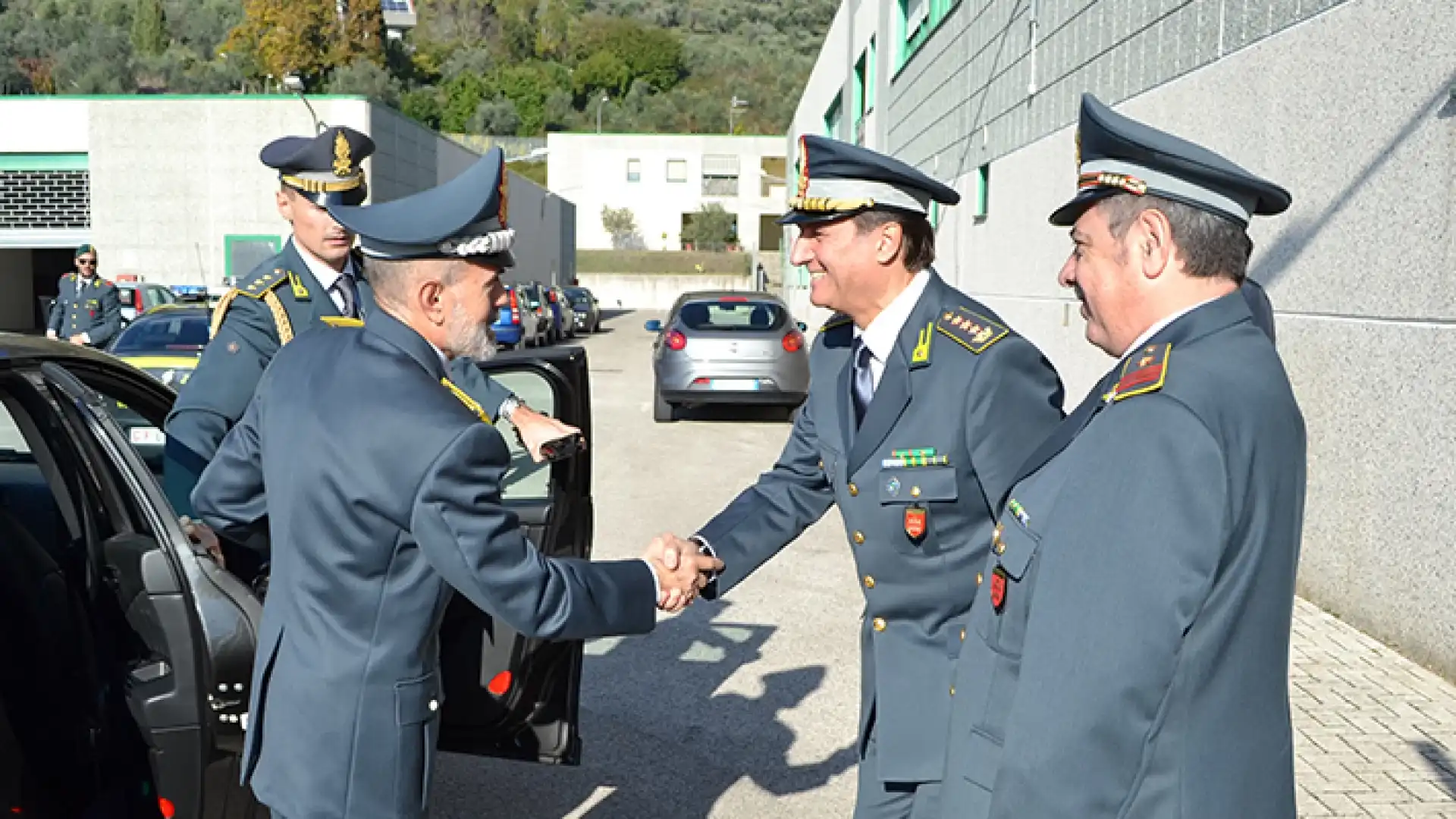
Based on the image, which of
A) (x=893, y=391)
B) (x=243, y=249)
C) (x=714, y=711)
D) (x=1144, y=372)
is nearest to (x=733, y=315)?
(x=714, y=711)

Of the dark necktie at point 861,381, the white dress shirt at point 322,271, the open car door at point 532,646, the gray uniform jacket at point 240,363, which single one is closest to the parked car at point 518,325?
the white dress shirt at point 322,271

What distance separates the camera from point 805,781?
15.5 ft

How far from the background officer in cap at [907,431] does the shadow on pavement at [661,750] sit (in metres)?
1.85

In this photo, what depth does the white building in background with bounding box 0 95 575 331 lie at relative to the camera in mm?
33031

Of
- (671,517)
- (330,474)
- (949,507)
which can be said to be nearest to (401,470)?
(330,474)

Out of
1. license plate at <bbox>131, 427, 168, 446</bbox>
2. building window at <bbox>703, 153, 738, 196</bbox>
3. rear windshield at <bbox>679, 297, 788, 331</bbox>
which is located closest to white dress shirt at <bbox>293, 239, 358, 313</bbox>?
license plate at <bbox>131, 427, 168, 446</bbox>

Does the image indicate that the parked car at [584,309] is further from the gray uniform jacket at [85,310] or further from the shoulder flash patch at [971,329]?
the shoulder flash patch at [971,329]

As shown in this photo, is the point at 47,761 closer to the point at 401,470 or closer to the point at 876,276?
the point at 401,470

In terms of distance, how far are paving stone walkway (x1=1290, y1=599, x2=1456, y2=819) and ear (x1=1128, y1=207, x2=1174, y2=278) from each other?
3.15 metres

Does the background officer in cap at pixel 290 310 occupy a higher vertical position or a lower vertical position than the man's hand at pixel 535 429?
higher

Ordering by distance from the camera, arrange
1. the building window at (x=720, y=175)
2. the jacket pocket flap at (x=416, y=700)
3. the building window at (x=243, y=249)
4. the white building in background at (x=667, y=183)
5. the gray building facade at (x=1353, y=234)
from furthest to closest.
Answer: the building window at (x=720, y=175), the white building in background at (x=667, y=183), the building window at (x=243, y=249), the gray building facade at (x=1353, y=234), the jacket pocket flap at (x=416, y=700)

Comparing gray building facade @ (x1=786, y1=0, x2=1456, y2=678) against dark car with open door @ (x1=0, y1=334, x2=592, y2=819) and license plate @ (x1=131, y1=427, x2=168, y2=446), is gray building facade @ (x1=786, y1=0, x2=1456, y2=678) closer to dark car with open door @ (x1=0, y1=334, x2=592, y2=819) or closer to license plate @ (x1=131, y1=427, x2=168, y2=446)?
dark car with open door @ (x1=0, y1=334, x2=592, y2=819)

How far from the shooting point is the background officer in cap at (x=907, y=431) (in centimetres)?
276

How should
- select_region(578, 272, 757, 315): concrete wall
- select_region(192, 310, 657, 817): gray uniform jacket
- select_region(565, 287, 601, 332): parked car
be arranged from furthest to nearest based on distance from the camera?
select_region(578, 272, 757, 315): concrete wall → select_region(565, 287, 601, 332): parked car → select_region(192, 310, 657, 817): gray uniform jacket
